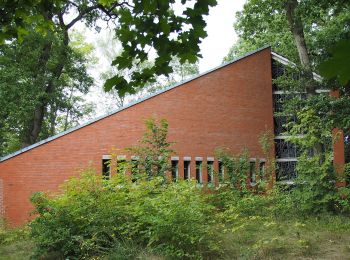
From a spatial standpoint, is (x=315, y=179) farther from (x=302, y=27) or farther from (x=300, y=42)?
(x=302, y=27)

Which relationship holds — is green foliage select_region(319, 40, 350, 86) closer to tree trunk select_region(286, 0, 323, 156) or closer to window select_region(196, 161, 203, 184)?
tree trunk select_region(286, 0, 323, 156)

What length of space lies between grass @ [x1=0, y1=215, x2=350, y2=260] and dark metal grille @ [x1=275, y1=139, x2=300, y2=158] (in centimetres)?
770

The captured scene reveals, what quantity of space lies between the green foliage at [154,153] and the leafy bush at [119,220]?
3.21 m

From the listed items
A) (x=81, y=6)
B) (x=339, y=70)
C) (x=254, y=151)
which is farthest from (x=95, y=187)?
(x=81, y=6)

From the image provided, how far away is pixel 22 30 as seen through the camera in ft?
14.0

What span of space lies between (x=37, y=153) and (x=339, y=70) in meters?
13.8

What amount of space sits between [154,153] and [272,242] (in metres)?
5.13

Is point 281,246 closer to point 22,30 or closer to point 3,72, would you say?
point 22,30

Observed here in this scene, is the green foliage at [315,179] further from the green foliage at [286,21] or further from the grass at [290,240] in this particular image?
the green foliage at [286,21]

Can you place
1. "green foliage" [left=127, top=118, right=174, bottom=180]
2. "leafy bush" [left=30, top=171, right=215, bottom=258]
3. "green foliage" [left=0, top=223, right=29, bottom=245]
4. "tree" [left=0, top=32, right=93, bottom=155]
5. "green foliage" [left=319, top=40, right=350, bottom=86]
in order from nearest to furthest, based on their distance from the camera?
"green foliage" [left=319, top=40, right=350, bottom=86] < "leafy bush" [left=30, top=171, right=215, bottom=258] < "green foliage" [left=0, top=223, right=29, bottom=245] < "green foliage" [left=127, top=118, right=174, bottom=180] < "tree" [left=0, top=32, right=93, bottom=155]

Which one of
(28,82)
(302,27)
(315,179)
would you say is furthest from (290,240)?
(28,82)

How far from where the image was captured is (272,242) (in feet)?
26.6

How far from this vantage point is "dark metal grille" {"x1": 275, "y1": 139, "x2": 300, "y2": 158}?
60.3 feet

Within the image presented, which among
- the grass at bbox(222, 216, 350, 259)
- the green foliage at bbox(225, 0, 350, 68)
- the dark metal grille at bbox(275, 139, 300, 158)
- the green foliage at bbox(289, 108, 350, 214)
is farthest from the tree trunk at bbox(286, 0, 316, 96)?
the grass at bbox(222, 216, 350, 259)
